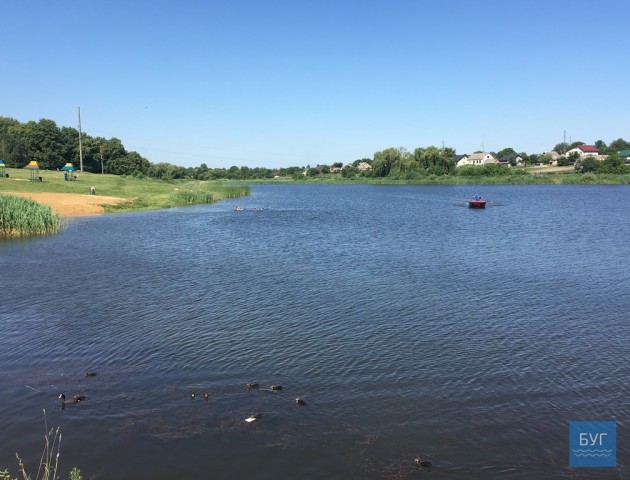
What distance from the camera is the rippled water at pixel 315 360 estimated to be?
1033cm

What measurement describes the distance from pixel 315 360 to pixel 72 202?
173 feet

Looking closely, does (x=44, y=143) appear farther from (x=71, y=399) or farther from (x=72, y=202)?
(x=71, y=399)

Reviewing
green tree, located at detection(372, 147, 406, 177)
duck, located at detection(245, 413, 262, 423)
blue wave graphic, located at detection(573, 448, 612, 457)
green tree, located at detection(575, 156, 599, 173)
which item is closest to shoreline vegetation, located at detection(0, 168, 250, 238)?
duck, located at detection(245, 413, 262, 423)

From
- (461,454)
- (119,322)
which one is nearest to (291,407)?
(461,454)

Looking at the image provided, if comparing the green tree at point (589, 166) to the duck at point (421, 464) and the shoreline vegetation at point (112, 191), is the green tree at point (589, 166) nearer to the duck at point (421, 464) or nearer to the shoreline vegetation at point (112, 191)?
the shoreline vegetation at point (112, 191)

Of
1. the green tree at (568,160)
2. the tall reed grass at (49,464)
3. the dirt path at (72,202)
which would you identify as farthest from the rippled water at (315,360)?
the green tree at (568,160)

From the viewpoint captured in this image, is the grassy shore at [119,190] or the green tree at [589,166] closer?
the grassy shore at [119,190]

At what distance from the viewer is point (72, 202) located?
2317 inches

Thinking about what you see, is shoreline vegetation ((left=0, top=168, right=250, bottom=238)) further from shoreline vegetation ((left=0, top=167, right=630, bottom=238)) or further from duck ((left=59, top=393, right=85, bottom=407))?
duck ((left=59, top=393, right=85, bottom=407))

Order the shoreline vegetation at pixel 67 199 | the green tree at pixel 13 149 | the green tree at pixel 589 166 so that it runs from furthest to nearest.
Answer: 1. the green tree at pixel 589 166
2. the green tree at pixel 13 149
3. the shoreline vegetation at pixel 67 199

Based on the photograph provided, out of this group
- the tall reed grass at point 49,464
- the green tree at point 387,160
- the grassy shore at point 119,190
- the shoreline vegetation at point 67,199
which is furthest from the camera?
the green tree at point 387,160

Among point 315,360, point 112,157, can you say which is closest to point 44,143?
point 112,157

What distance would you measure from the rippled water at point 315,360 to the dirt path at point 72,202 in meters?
26.4

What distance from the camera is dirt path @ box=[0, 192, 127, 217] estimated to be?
5541 cm
